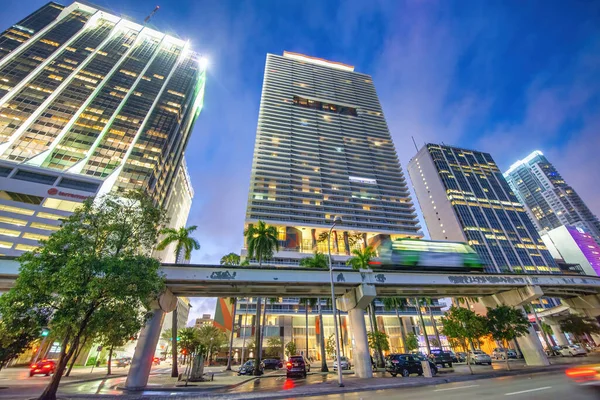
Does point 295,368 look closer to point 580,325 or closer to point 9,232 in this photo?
point 580,325

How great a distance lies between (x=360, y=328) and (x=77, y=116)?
111 m

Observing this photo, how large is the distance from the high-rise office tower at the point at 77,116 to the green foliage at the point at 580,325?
345 ft

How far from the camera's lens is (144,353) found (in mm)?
18406

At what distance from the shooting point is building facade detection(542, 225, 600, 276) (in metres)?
125

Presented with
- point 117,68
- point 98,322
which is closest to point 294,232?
point 98,322

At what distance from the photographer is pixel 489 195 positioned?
132 meters

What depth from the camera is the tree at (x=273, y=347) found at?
2635 inches

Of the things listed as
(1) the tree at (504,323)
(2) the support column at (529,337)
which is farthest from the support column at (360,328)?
(2) the support column at (529,337)

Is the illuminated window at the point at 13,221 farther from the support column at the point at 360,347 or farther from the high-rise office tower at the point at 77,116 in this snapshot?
the support column at the point at 360,347

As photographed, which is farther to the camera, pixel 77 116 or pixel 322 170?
pixel 322 170

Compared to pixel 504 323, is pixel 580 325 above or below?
above

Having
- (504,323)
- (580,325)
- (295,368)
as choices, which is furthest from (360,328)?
(580,325)

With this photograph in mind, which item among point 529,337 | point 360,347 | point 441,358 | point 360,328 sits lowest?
point 441,358

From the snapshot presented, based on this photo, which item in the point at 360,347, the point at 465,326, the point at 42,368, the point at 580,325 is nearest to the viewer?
the point at 360,347
